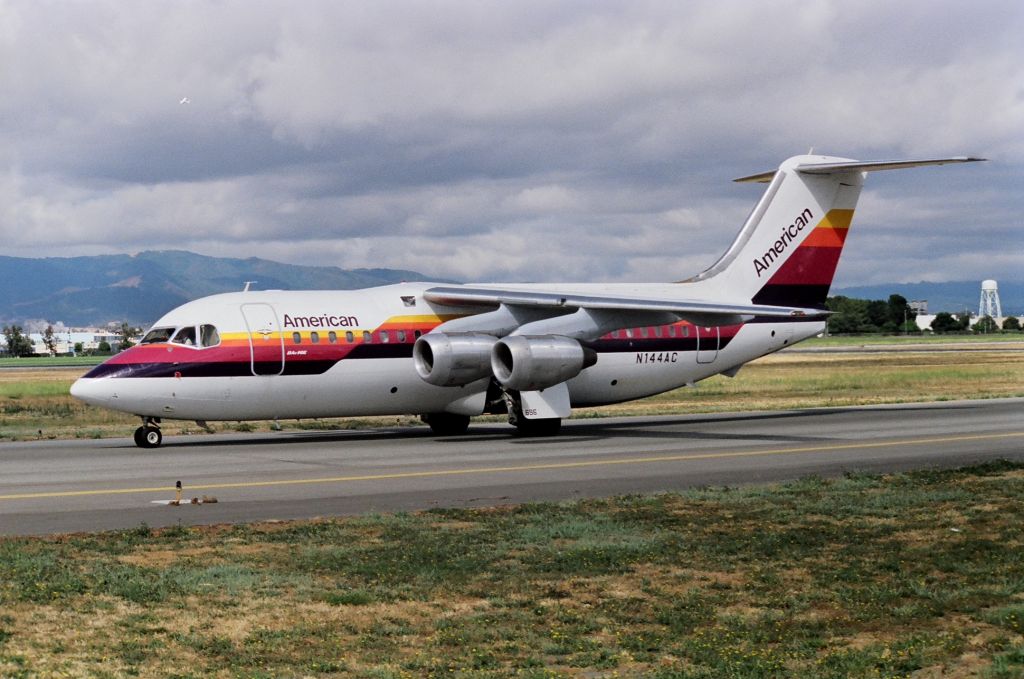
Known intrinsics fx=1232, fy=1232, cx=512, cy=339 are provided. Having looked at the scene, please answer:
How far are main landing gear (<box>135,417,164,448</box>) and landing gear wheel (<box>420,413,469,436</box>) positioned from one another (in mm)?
7157

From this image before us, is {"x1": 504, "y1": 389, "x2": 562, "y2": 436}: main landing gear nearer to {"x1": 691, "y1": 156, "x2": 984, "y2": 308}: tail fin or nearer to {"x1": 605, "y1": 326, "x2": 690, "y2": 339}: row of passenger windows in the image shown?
{"x1": 605, "y1": 326, "x2": 690, "y2": 339}: row of passenger windows

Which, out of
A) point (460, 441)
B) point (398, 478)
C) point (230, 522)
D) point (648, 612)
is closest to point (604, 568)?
point (648, 612)

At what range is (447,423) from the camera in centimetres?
3266

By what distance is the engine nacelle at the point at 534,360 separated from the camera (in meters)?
29.2

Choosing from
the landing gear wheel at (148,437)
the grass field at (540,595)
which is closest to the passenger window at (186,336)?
the landing gear wheel at (148,437)

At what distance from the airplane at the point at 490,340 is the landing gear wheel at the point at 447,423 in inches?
1.7

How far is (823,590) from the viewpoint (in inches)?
459

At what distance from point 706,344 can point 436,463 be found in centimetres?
1217

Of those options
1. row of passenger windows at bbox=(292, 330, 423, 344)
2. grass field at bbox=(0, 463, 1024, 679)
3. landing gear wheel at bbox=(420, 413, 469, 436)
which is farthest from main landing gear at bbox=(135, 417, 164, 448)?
grass field at bbox=(0, 463, 1024, 679)

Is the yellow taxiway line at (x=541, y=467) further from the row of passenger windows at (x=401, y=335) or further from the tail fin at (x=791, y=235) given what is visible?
the tail fin at (x=791, y=235)

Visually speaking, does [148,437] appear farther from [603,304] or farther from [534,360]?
[603,304]

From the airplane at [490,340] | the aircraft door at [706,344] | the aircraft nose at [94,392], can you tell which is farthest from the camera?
the aircraft door at [706,344]

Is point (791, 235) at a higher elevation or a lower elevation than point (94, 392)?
higher

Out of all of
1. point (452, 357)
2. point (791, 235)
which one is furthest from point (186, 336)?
point (791, 235)
